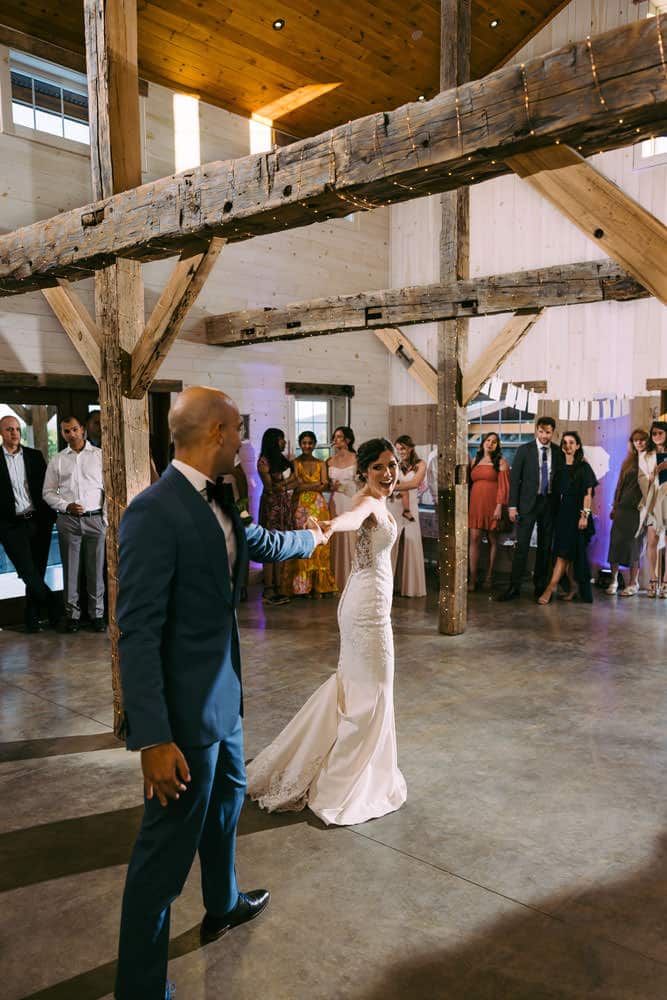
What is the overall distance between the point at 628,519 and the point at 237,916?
6.38m

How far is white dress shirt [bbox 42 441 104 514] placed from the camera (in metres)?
6.42

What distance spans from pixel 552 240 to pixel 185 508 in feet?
25.9

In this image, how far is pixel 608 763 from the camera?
12.6 ft

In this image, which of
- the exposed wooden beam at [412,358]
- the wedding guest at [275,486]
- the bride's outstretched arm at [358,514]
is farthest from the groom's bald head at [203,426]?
the wedding guest at [275,486]

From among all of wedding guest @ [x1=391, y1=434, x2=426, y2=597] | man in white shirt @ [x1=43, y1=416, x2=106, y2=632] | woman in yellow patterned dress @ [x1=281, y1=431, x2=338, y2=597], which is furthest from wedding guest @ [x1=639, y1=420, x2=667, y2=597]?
man in white shirt @ [x1=43, y1=416, x2=106, y2=632]

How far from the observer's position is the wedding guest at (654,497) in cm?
761

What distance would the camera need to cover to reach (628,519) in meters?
7.77

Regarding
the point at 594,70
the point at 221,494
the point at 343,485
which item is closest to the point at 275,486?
the point at 343,485

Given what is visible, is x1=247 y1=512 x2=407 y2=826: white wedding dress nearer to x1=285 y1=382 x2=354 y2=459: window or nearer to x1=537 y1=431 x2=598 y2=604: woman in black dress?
x1=537 y1=431 x2=598 y2=604: woman in black dress

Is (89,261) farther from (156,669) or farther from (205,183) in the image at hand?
(156,669)

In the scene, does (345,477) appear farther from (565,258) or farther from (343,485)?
(565,258)

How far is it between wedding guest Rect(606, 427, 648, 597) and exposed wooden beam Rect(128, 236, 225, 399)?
18.2ft

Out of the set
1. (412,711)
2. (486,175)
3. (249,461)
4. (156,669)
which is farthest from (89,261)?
(249,461)

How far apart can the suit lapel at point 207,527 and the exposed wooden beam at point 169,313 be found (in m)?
1.74
